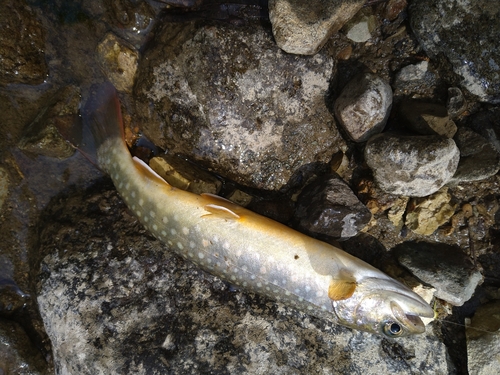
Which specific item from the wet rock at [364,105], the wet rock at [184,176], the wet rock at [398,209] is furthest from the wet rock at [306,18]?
the wet rock at [398,209]

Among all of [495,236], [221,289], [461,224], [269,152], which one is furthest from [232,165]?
[495,236]

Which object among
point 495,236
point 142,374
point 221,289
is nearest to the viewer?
point 142,374

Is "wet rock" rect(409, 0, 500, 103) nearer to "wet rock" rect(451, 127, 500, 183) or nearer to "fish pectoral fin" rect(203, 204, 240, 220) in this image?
"wet rock" rect(451, 127, 500, 183)

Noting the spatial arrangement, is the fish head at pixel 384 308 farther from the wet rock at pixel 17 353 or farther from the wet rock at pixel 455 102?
the wet rock at pixel 17 353

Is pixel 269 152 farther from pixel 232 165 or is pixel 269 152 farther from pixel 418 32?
pixel 418 32

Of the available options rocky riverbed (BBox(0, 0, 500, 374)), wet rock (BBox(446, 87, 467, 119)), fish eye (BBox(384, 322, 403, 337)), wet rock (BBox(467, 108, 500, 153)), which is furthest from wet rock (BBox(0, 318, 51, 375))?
wet rock (BBox(467, 108, 500, 153))
